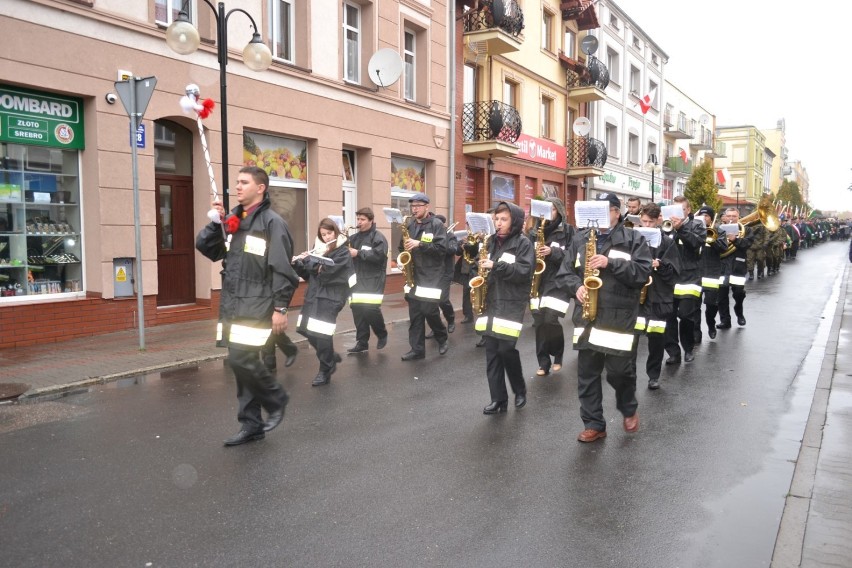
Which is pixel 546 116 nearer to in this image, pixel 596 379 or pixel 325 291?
pixel 325 291

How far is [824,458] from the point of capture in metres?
5.05

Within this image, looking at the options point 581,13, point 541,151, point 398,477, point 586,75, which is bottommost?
point 398,477

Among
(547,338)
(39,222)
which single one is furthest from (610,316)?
(39,222)

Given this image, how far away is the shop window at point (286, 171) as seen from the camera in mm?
13328

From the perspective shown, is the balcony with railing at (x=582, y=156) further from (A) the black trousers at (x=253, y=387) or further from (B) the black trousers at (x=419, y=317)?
(A) the black trousers at (x=253, y=387)

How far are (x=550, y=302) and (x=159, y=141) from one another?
7.47 m

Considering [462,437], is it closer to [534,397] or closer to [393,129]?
[534,397]

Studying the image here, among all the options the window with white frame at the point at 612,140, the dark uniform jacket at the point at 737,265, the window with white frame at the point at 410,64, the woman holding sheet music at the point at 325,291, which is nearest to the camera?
the woman holding sheet music at the point at 325,291

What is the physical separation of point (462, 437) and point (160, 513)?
240 centimetres

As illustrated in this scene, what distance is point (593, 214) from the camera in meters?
5.48

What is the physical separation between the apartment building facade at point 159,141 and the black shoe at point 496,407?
5256 millimetres

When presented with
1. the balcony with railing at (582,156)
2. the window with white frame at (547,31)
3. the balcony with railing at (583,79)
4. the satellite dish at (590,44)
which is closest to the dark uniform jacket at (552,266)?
the window with white frame at (547,31)

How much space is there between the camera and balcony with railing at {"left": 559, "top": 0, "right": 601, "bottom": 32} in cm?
2603

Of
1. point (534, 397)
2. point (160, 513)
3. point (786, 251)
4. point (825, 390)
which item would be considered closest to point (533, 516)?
point (160, 513)
